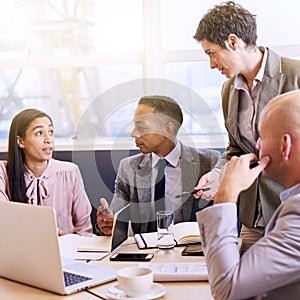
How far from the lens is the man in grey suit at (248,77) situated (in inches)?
88.0

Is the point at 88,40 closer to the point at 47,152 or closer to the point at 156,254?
the point at 47,152

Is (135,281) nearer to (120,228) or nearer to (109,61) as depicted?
(120,228)

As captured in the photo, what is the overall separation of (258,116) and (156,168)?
65 cm

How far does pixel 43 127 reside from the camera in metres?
3.08

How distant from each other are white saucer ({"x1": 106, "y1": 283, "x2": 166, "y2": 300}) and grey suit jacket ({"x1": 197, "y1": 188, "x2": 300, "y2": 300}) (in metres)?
0.25

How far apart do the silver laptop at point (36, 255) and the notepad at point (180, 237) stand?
361 millimetres

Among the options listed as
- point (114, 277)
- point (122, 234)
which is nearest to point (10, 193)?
point (122, 234)

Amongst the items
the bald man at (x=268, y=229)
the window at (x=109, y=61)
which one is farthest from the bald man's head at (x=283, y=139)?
the window at (x=109, y=61)

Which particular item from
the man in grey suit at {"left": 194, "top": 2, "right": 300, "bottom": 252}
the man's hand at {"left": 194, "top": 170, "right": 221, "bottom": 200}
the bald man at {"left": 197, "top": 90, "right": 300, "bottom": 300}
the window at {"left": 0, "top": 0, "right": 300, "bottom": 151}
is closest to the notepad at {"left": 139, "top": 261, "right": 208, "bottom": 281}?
the bald man at {"left": 197, "top": 90, "right": 300, "bottom": 300}

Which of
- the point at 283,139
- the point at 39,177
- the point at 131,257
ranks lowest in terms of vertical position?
the point at 131,257

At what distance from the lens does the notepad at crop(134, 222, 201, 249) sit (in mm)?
2055

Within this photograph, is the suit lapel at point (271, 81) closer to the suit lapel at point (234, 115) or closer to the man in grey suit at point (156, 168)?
the suit lapel at point (234, 115)

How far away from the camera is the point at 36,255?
1.55 meters

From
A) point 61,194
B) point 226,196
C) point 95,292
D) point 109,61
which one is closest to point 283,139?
point 226,196
